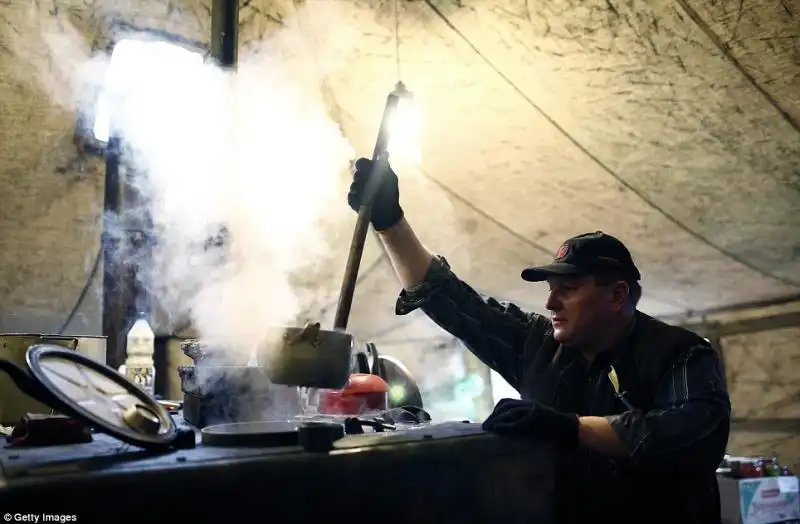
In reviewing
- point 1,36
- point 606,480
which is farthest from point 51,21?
point 606,480

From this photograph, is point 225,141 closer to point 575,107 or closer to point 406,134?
point 406,134

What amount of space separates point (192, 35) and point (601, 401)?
2.79 meters

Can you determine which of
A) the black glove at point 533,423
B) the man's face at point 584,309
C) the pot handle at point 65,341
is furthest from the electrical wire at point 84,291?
the black glove at point 533,423

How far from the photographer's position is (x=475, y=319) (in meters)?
2.61

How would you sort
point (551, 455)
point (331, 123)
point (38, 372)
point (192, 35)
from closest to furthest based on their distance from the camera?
point (38, 372)
point (551, 455)
point (192, 35)
point (331, 123)

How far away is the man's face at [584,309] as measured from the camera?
2285 mm

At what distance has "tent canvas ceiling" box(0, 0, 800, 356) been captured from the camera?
2.74 m

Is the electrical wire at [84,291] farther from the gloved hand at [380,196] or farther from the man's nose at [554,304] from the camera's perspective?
the man's nose at [554,304]

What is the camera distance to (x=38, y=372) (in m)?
1.20

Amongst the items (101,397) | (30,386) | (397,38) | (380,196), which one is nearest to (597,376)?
→ (380,196)

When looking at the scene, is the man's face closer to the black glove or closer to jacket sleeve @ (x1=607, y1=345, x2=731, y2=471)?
jacket sleeve @ (x1=607, y1=345, x2=731, y2=471)

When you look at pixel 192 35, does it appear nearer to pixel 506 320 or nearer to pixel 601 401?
pixel 506 320

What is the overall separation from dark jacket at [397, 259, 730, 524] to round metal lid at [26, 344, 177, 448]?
104 cm

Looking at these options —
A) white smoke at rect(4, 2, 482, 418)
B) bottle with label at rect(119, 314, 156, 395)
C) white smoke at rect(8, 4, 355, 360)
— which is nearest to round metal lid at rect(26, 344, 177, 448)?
white smoke at rect(4, 2, 482, 418)
